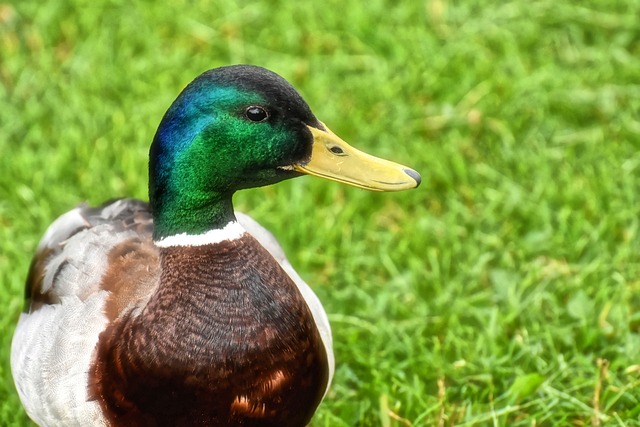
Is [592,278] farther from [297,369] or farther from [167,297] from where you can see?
[167,297]

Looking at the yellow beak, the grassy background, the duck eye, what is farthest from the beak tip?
the grassy background

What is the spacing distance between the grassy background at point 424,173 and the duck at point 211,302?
2.10ft

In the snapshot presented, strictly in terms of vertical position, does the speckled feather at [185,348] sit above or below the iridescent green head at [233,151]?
below

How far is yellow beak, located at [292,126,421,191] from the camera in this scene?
2.62 meters

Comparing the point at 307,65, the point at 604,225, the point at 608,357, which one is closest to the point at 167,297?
the point at 608,357

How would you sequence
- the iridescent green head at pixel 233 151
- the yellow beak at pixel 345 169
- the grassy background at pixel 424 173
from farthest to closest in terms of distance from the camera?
the grassy background at pixel 424 173 → the yellow beak at pixel 345 169 → the iridescent green head at pixel 233 151

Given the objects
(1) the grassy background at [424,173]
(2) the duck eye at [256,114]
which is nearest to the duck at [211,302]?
(2) the duck eye at [256,114]

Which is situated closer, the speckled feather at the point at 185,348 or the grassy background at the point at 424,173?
the speckled feather at the point at 185,348

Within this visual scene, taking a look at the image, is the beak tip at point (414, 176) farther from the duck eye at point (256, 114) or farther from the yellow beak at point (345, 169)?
the duck eye at point (256, 114)

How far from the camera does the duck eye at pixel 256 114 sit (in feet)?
8.27

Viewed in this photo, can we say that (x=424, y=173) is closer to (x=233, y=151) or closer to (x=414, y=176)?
(x=414, y=176)

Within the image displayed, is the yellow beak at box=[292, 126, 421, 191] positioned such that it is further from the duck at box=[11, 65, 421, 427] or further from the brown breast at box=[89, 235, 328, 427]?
the brown breast at box=[89, 235, 328, 427]

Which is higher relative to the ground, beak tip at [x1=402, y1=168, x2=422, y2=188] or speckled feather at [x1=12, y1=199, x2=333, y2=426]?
beak tip at [x1=402, y1=168, x2=422, y2=188]

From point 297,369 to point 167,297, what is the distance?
1.20ft
